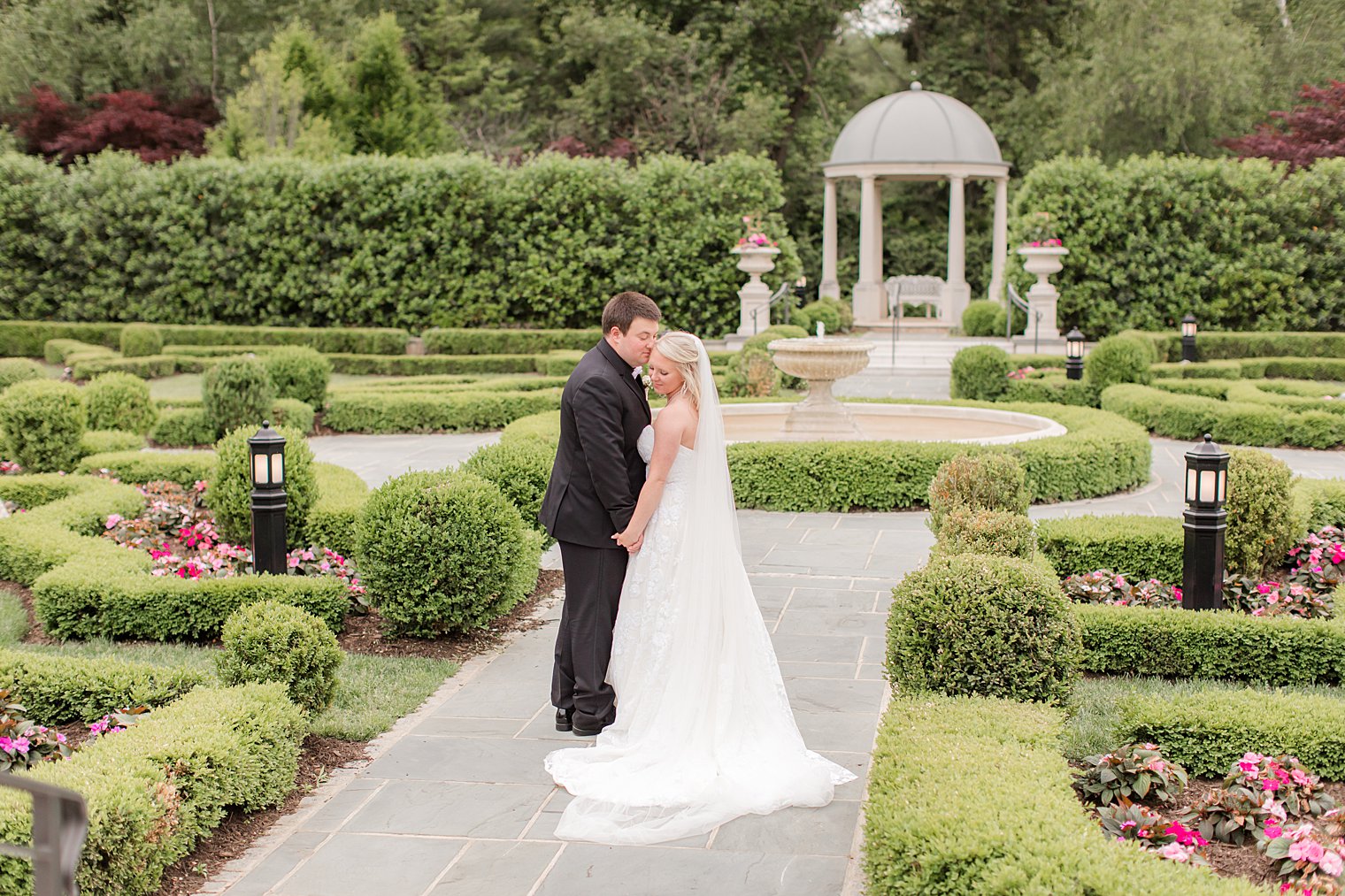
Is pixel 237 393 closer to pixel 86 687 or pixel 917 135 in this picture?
pixel 86 687

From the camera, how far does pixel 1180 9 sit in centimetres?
3053

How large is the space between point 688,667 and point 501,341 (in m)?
19.0

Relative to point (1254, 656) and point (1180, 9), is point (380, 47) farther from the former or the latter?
point (1254, 656)

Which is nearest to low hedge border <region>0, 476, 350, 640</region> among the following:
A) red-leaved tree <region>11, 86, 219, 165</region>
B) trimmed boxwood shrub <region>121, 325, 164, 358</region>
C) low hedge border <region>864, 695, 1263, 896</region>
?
low hedge border <region>864, 695, 1263, 896</region>

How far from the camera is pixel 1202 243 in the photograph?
23797mm

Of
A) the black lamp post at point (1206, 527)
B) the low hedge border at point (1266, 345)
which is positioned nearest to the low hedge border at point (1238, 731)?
the black lamp post at point (1206, 527)

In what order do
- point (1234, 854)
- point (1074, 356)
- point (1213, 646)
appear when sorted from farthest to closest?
point (1074, 356)
point (1213, 646)
point (1234, 854)

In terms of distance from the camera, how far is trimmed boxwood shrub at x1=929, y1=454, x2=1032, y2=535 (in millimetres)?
7160

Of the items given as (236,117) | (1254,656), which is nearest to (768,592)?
(1254,656)

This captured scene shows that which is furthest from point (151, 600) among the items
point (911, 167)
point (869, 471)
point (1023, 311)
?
point (911, 167)

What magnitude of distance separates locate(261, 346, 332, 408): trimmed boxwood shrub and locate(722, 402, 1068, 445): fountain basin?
206 inches

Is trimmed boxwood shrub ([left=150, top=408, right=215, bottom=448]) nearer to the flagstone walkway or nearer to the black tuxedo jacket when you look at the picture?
the flagstone walkway

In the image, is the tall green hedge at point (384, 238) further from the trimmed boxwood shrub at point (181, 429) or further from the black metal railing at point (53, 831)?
the black metal railing at point (53, 831)

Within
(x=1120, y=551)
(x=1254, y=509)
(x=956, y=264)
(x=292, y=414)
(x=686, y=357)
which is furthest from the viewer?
(x=956, y=264)
